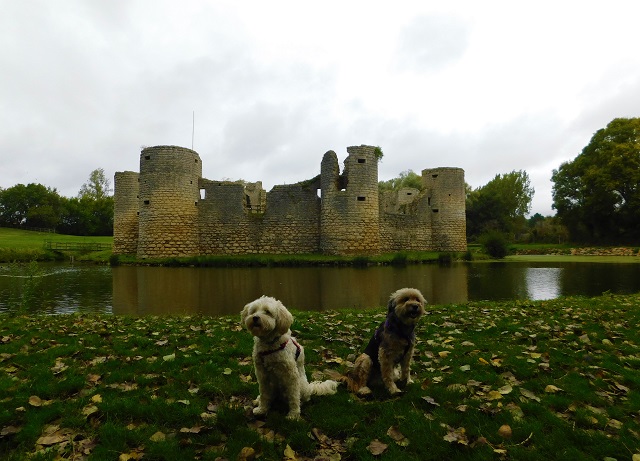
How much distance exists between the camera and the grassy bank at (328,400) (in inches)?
111

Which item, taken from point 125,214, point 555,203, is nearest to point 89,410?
point 125,214

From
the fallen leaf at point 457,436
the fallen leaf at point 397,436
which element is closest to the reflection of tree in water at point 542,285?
the fallen leaf at point 457,436

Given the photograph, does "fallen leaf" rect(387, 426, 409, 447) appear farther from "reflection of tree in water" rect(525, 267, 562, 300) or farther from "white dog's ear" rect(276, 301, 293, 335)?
"reflection of tree in water" rect(525, 267, 562, 300)

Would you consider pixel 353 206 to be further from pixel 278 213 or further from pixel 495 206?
pixel 495 206

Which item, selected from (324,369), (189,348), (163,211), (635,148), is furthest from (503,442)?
(635,148)

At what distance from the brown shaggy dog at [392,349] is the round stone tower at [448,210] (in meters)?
29.1

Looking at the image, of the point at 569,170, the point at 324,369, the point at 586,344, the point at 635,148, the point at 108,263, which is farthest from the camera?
the point at 569,170

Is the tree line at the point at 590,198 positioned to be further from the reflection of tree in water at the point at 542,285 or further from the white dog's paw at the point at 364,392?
the white dog's paw at the point at 364,392

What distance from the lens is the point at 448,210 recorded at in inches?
1244

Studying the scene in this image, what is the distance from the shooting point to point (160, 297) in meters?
11.5

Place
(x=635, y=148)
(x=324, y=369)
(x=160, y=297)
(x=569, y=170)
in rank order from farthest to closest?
(x=569, y=170), (x=635, y=148), (x=160, y=297), (x=324, y=369)

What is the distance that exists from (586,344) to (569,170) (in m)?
44.2

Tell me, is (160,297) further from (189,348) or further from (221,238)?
(221,238)

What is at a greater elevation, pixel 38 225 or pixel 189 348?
pixel 38 225
